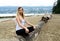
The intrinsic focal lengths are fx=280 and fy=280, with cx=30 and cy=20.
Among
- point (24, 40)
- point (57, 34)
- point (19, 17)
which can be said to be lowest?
point (57, 34)

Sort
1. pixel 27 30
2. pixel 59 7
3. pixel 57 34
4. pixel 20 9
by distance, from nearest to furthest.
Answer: pixel 27 30 < pixel 20 9 < pixel 57 34 < pixel 59 7

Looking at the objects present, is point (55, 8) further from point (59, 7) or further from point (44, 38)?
point (44, 38)

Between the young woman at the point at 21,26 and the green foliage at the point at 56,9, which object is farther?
the green foliage at the point at 56,9

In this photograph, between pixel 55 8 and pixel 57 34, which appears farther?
pixel 55 8

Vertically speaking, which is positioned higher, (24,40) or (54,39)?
(24,40)

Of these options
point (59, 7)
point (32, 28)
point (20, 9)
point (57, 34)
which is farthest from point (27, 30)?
point (59, 7)

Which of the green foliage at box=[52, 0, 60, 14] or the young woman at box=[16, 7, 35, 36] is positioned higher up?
the young woman at box=[16, 7, 35, 36]

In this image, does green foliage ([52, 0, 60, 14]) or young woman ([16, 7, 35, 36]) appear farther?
green foliage ([52, 0, 60, 14])

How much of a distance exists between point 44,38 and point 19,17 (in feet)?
15.6

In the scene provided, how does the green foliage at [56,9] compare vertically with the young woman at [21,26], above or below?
below

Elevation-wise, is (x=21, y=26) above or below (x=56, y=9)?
above

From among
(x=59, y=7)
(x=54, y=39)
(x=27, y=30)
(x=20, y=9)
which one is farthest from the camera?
(x=59, y=7)

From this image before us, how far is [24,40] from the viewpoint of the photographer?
26.4 ft

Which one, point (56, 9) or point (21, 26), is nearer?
point (21, 26)
